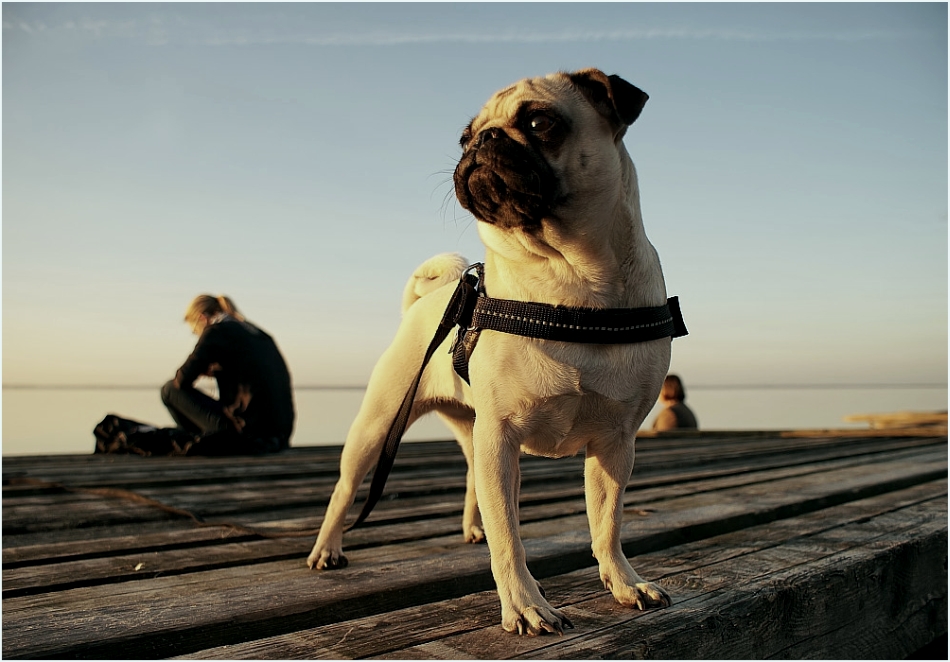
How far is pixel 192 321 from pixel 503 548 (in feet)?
19.8

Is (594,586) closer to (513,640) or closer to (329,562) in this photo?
(513,640)

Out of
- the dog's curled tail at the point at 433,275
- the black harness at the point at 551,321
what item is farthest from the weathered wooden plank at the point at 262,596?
the dog's curled tail at the point at 433,275

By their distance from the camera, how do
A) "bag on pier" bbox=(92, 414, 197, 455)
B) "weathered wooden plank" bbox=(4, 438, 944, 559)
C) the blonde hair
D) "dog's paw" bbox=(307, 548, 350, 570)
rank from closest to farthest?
1. "dog's paw" bbox=(307, 548, 350, 570)
2. "weathered wooden plank" bbox=(4, 438, 944, 559)
3. "bag on pier" bbox=(92, 414, 197, 455)
4. the blonde hair

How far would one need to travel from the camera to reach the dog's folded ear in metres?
2.11

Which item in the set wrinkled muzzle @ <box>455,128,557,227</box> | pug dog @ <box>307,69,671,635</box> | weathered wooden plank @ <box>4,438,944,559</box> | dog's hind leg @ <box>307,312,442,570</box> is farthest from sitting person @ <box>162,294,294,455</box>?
wrinkled muzzle @ <box>455,128,557,227</box>

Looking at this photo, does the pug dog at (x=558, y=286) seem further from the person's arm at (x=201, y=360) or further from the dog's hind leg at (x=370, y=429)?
the person's arm at (x=201, y=360)

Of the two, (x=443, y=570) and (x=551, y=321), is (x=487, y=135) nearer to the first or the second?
(x=551, y=321)

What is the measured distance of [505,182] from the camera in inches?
79.1

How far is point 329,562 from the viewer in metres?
2.65

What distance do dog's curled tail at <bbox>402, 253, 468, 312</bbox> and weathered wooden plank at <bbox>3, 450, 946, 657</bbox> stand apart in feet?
3.40

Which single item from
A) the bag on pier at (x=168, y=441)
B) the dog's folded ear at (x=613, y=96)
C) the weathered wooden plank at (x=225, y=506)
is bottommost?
the weathered wooden plank at (x=225, y=506)

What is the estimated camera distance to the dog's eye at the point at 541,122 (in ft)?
6.83

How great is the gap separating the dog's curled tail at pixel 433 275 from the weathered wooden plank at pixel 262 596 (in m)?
1.04

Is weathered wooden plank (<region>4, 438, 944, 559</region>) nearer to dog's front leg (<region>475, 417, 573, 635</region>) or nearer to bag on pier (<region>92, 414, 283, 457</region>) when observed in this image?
dog's front leg (<region>475, 417, 573, 635</region>)
